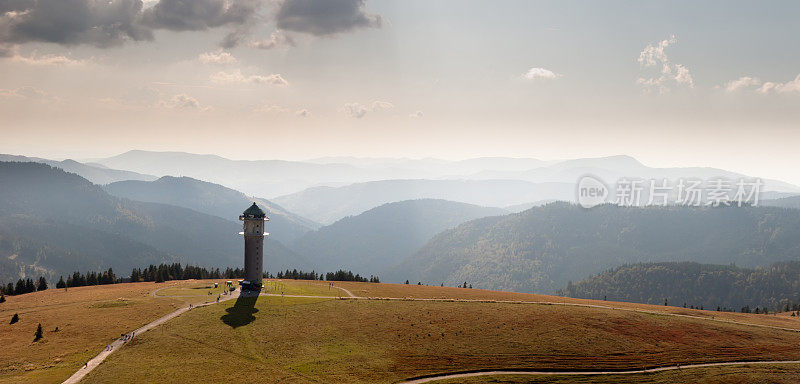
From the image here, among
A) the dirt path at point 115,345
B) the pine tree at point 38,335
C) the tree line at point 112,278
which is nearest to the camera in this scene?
the dirt path at point 115,345

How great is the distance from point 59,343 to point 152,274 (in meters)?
102

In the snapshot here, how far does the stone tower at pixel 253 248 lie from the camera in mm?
113938

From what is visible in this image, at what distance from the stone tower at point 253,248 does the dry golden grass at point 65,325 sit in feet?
37.6

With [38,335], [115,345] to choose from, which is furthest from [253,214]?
[38,335]

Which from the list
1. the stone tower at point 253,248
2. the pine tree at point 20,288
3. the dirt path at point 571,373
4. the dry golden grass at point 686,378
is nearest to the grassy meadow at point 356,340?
the dry golden grass at point 686,378

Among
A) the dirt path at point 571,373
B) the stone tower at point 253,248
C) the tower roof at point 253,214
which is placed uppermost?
the tower roof at point 253,214

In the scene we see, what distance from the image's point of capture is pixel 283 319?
9319 cm

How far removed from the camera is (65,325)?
85.0 metres

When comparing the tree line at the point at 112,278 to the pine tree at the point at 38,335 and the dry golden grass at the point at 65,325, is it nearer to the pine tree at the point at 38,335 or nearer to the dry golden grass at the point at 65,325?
the dry golden grass at the point at 65,325

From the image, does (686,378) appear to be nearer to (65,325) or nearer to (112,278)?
(65,325)

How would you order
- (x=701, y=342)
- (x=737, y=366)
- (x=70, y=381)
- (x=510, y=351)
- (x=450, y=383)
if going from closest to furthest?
(x=70, y=381) → (x=450, y=383) → (x=737, y=366) → (x=510, y=351) → (x=701, y=342)

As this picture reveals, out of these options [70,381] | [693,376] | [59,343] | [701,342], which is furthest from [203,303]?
[701,342]

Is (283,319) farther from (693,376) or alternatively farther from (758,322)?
(758,322)

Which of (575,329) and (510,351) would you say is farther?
(575,329)
